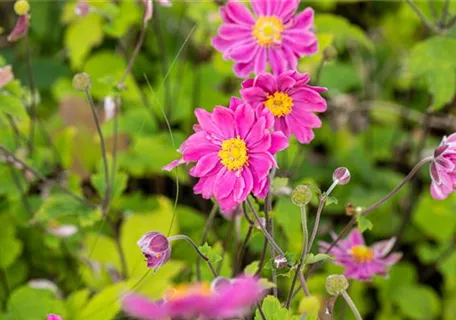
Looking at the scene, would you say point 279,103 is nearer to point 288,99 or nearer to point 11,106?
point 288,99

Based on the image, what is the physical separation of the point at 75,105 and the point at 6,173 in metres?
0.51

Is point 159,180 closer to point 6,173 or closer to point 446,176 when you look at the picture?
point 6,173

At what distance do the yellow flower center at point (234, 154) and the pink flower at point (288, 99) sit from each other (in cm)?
7

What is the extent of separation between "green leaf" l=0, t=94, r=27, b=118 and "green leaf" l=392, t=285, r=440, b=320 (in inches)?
46.3

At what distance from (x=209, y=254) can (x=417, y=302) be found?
1057 mm

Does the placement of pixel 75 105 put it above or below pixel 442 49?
below

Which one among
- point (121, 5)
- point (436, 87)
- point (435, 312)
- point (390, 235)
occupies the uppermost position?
point (121, 5)

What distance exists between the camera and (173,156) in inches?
69.1

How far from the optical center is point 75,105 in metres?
2.21

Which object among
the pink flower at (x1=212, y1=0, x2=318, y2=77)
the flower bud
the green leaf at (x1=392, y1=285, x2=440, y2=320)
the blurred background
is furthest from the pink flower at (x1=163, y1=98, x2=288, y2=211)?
the green leaf at (x1=392, y1=285, x2=440, y2=320)

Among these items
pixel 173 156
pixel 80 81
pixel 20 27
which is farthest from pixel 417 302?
pixel 20 27

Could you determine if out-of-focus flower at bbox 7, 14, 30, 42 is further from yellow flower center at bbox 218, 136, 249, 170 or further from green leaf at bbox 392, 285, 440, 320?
green leaf at bbox 392, 285, 440, 320

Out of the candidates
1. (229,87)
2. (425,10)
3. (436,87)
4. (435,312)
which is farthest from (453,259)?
(229,87)

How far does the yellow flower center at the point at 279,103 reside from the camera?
1.07 metres
